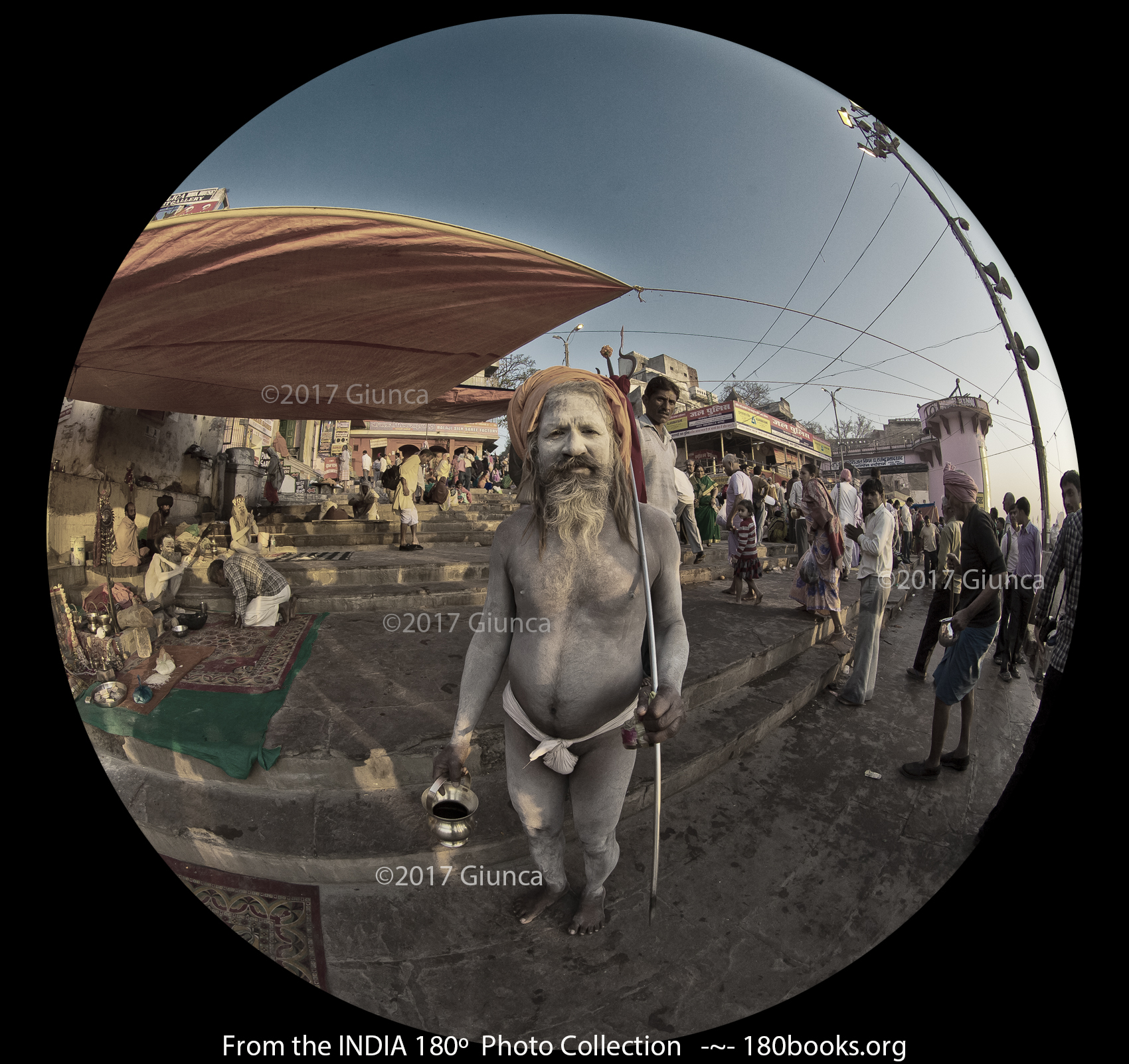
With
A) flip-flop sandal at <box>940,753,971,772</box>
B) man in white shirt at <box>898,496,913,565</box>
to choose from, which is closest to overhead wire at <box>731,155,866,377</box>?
man in white shirt at <box>898,496,913,565</box>

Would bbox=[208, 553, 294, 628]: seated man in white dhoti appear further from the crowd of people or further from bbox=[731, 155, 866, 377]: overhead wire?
the crowd of people

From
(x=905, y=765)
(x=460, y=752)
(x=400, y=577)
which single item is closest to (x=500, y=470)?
(x=400, y=577)

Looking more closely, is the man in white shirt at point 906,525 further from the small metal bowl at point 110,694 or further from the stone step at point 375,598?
the small metal bowl at point 110,694

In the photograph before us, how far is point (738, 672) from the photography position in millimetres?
1638

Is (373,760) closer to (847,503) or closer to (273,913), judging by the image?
(273,913)

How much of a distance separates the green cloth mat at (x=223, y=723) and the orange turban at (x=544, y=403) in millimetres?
770

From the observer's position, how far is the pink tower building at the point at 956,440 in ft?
4.89

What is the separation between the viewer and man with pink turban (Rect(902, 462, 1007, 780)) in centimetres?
150

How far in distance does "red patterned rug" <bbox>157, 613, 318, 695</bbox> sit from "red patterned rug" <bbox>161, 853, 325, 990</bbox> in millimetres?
564

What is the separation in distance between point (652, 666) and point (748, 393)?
774 millimetres

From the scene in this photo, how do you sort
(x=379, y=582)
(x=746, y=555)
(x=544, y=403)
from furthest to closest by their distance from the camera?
(x=746, y=555) < (x=379, y=582) < (x=544, y=403)

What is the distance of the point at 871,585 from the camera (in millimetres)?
1569

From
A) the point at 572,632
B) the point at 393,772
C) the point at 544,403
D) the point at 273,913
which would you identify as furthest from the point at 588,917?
the point at 544,403

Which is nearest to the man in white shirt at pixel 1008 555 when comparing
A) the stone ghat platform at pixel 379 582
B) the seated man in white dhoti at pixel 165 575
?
the stone ghat platform at pixel 379 582
